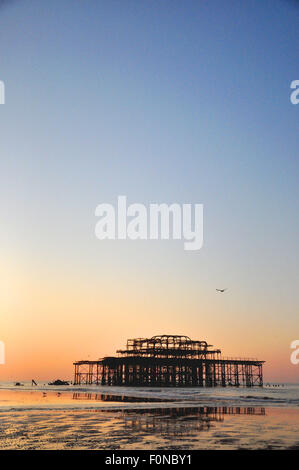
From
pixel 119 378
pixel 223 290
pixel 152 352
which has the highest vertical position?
pixel 223 290

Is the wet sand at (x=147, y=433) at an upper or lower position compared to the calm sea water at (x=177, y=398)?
upper

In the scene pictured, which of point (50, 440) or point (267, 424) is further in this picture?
point (267, 424)

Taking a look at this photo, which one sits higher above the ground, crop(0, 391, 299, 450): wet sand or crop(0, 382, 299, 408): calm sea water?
crop(0, 391, 299, 450): wet sand

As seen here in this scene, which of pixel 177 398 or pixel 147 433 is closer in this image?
pixel 147 433

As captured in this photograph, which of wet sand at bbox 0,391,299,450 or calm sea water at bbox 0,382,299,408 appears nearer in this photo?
wet sand at bbox 0,391,299,450

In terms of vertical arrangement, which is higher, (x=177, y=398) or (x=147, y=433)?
(x=147, y=433)

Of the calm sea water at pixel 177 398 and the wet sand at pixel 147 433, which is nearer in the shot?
the wet sand at pixel 147 433

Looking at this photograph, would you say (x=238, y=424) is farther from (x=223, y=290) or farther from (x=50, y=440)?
(x=223, y=290)

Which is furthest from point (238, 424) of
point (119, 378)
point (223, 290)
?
point (119, 378)
